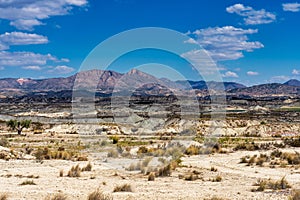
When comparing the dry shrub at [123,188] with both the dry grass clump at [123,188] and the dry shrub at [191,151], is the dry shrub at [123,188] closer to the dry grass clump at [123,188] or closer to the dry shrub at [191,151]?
the dry grass clump at [123,188]

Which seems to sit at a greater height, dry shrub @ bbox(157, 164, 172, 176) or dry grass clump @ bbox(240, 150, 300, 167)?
dry shrub @ bbox(157, 164, 172, 176)

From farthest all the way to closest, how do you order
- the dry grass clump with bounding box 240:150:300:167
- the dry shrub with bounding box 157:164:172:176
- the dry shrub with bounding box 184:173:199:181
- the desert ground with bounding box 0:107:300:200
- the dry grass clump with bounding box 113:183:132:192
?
the dry grass clump with bounding box 240:150:300:167
the dry shrub with bounding box 157:164:172:176
the dry shrub with bounding box 184:173:199:181
the dry grass clump with bounding box 113:183:132:192
the desert ground with bounding box 0:107:300:200

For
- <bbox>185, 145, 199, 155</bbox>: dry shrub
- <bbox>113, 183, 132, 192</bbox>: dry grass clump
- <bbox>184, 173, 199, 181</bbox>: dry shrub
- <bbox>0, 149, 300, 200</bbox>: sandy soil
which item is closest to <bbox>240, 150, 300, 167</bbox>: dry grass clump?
<bbox>0, 149, 300, 200</bbox>: sandy soil

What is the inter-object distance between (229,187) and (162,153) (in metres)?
13.3

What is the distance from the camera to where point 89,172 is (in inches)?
918

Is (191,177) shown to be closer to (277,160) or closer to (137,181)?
(137,181)

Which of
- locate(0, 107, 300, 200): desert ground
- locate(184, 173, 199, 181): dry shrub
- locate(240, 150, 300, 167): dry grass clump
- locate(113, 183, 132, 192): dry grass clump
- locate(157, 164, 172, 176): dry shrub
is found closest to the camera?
locate(0, 107, 300, 200): desert ground

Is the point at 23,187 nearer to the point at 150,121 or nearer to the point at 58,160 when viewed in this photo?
the point at 58,160

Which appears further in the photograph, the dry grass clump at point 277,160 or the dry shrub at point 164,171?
the dry grass clump at point 277,160

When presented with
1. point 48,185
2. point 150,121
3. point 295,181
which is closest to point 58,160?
point 48,185


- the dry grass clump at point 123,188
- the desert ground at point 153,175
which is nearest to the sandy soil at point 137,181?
the desert ground at point 153,175

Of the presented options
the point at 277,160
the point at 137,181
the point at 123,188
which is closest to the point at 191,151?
the point at 277,160

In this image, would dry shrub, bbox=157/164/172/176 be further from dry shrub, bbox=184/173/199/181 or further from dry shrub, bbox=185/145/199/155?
dry shrub, bbox=185/145/199/155

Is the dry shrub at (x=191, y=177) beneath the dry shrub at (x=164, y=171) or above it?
beneath
